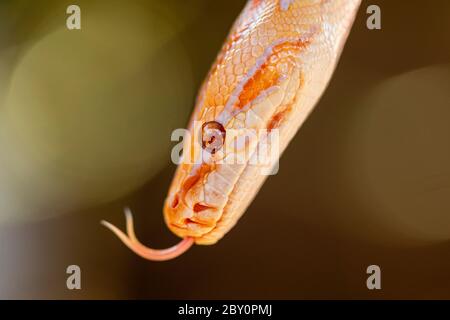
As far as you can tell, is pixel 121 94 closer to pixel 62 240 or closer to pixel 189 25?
pixel 189 25

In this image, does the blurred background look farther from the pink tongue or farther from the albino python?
the albino python

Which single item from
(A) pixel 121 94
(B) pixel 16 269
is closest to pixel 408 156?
(A) pixel 121 94

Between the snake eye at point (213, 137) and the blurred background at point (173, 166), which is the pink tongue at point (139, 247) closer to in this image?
the blurred background at point (173, 166)

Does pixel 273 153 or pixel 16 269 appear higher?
pixel 273 153

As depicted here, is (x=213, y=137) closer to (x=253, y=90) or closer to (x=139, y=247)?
(x=253, y=90)

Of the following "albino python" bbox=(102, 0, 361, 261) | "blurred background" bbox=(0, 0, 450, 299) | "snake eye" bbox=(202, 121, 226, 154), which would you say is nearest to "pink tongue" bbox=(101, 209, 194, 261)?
"blurred background" bbox=(0, 0, 450, 299)

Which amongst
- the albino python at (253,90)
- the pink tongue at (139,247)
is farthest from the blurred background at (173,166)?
the albino python at (253,90)

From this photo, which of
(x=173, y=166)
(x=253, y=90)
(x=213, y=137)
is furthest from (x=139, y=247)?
(x=253, y=90)

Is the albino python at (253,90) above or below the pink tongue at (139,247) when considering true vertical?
above
